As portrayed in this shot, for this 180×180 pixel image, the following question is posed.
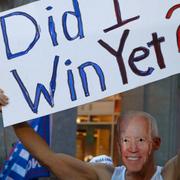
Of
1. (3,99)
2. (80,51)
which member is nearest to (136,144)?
(80,51)

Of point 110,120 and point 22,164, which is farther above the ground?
point 22,164

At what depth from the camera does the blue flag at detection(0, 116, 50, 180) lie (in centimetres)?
505

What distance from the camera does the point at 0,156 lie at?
616 cm

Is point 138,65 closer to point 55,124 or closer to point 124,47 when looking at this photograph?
point 124,47

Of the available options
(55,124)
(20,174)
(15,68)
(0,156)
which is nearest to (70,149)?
(55,124)

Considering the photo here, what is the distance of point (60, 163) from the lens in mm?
2939

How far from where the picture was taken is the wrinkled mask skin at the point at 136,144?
112 inches

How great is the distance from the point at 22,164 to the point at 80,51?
2222mm

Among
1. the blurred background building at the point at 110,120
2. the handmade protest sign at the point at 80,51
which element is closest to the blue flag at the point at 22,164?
the blurred background building at the point at 110,120

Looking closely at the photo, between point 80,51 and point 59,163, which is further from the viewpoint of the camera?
point 80,51

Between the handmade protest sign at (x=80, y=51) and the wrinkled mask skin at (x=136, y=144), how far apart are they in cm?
26

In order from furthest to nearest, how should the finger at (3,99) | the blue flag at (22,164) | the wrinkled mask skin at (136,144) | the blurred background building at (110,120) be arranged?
1. the blurred background building at (110,120)
2. the blue flag at (22,164)
3. the finger at (3,99)
4. the wrinkled mask skin at (136,144)

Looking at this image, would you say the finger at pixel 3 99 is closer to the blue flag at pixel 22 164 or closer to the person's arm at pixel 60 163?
the person's arm at pixel 60 163

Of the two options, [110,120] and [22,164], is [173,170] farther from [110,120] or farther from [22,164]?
[110,120]
